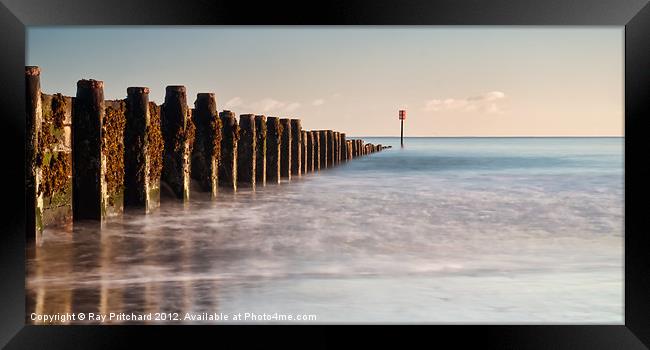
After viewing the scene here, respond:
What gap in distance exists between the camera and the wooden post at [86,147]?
26.6ft

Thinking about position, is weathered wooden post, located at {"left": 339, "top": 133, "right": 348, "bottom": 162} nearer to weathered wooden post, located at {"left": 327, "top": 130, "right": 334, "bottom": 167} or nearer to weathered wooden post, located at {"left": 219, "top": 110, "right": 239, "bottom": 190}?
weathered wooden post, located at {"left": 327, "top": 130, "right": 334, "bottom": 167}

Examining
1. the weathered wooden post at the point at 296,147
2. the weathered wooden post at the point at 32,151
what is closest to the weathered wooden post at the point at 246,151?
the weathered wooden post at the point at 296,147

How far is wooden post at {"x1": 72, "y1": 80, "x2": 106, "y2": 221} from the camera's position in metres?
8.10

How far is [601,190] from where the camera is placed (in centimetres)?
1903

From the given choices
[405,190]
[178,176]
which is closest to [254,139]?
[178,176]

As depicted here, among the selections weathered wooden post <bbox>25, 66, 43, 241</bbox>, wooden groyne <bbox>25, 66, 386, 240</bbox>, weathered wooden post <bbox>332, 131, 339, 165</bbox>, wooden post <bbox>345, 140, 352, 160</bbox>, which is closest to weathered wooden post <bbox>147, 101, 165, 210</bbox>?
wooden groyne <bbox>25, 66, 386, 240</bbox>

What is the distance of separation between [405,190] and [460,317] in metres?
12.8

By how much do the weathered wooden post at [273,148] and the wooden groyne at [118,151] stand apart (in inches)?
65.6

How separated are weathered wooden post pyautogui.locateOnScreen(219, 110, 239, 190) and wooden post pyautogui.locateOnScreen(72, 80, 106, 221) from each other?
447 centimetres

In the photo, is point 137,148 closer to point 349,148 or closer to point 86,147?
point 86,147

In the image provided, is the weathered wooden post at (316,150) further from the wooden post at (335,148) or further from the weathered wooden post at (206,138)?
the weathered wooden post at (206,138)

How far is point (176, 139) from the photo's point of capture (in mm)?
10547

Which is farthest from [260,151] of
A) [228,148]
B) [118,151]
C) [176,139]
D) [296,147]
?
[118,151]

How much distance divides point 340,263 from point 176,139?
4.14 metres
